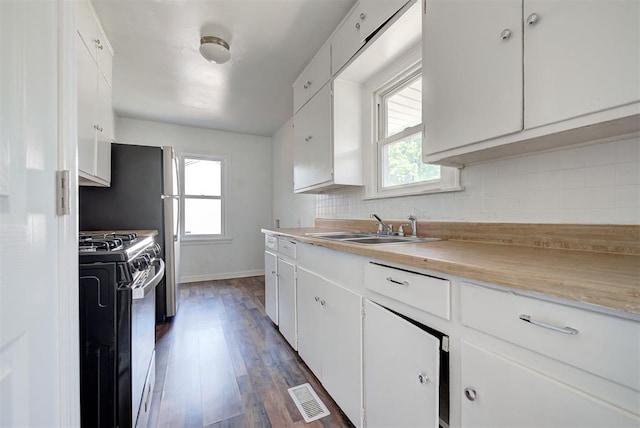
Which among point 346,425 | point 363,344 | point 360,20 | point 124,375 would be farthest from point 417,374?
point 360,20

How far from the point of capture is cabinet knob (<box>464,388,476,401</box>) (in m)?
0.74

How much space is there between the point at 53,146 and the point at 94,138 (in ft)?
5.56

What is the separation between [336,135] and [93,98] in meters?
1.75

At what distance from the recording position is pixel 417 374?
2.99ft

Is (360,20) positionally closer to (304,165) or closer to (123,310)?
(304,165)

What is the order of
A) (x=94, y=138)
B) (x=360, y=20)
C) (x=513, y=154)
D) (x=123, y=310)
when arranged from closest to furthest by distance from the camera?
(x=123, y=310) < (x=513, y=154) < (x=360, y=20) < (x=94, y=138)

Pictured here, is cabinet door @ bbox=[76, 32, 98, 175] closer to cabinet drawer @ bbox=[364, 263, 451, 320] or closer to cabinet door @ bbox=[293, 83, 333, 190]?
cabinet door @ bbox=[293, 83, 333, 190]

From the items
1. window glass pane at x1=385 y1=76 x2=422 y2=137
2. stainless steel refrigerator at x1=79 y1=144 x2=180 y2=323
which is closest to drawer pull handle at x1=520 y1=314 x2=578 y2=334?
window glass pane at x1=385 y1=76 x2=422 y2=137

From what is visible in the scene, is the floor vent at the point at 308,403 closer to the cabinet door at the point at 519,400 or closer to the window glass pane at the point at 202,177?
the cabinet door at the point at 519,400

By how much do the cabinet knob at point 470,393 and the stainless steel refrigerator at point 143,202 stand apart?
111 inches

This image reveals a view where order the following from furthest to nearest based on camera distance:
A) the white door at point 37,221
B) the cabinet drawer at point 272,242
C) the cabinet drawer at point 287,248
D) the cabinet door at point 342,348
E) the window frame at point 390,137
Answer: the cabinet drawer at point 272,242 → the cabinet drawer at point 287,248 → the window frame at point 390,137 → the cabinet door at point 342,348 → the white door at point 37,221

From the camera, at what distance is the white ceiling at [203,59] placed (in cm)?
183

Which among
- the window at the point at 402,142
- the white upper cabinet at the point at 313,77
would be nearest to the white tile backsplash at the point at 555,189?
the window at the point at 402,142

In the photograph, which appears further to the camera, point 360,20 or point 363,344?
point 360,20
